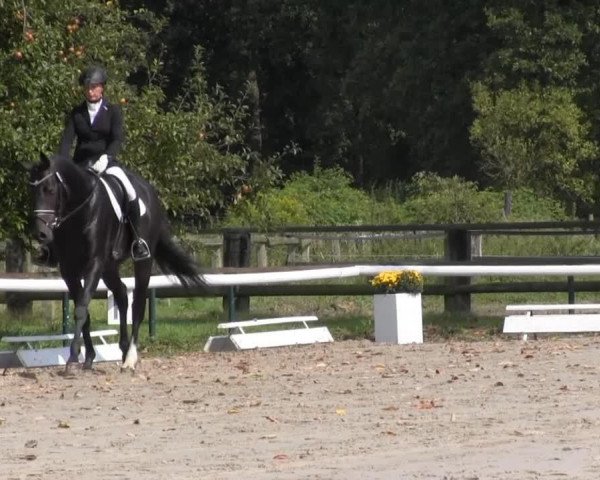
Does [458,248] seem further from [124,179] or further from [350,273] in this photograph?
[124,179]

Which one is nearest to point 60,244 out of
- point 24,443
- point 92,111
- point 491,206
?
point 92,111

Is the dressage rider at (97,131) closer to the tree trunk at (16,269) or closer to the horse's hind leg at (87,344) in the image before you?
the horse's hind leg at (87,344)

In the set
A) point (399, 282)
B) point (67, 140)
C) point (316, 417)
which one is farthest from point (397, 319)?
point (316, 417)

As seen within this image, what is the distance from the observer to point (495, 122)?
38.2m

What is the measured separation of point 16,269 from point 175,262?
6009mm

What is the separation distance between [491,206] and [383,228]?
11859mm

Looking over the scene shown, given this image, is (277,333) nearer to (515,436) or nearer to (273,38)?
(515,436)

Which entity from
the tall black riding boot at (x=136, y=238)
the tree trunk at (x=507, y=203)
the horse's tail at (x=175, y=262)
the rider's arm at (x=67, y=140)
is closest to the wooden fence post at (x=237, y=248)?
the horse's tail at (x=175, y=262)

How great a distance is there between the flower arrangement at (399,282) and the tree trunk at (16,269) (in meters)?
5.22

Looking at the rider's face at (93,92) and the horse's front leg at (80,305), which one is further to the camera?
the rider's face at (93,92)

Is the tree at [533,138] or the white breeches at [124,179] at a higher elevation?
the tree at [533,138]

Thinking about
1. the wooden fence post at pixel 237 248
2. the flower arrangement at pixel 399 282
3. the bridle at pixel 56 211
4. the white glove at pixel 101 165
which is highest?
the white glove at pixel 101 165

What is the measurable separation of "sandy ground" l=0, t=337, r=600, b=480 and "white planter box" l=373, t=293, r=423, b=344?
4.57 feet

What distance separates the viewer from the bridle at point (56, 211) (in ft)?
40.8
